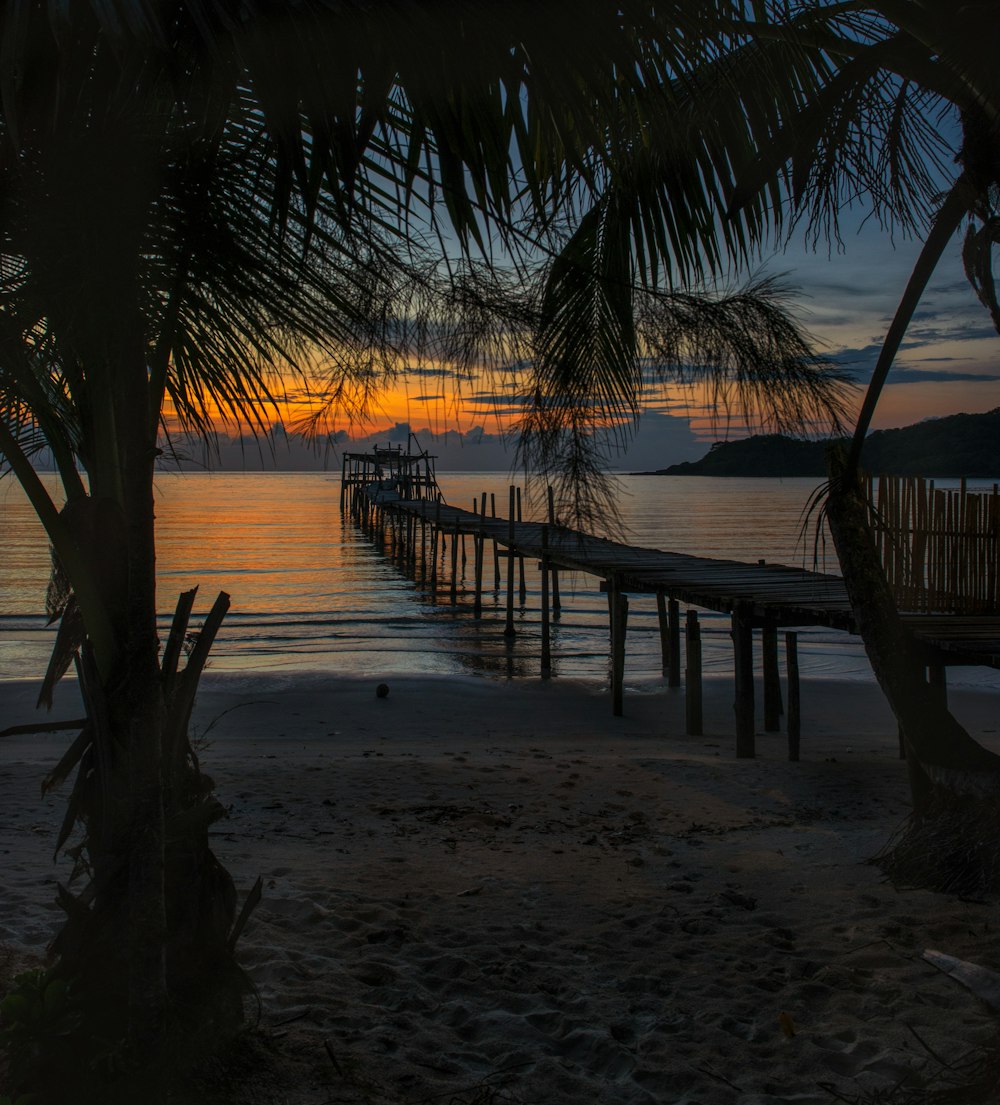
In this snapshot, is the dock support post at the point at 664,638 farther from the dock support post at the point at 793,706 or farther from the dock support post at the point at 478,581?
the dock support post at the point at 478,581

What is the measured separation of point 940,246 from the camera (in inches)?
168

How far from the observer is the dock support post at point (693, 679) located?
10.9 metres

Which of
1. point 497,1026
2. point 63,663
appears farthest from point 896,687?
point 63,663

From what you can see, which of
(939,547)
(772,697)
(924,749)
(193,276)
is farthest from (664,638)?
(193,276)

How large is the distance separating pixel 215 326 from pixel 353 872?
12.1ft

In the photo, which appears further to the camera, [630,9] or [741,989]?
[741,989]

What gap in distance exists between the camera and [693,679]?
11172 millimetres

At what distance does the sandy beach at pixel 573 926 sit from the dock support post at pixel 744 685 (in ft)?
2.17

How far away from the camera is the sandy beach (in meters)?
3.40

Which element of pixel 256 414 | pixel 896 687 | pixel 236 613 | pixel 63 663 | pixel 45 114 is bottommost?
pixel 236 613

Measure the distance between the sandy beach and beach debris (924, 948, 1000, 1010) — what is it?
0.07 m

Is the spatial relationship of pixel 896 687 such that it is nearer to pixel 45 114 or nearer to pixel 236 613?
pixel 45 114

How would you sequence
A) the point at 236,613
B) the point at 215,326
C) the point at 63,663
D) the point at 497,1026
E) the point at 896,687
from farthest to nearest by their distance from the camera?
the point at 236,613, the point at 896,687, the point at 497,1026, the point at 63,663, the point at 215,326

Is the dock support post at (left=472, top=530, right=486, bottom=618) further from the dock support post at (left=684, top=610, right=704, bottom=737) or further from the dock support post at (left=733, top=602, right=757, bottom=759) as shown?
the dock support post at (left=733, top=602, right=757, bottom=759)
